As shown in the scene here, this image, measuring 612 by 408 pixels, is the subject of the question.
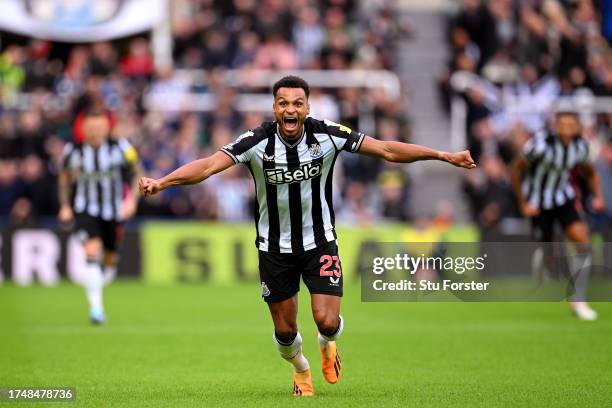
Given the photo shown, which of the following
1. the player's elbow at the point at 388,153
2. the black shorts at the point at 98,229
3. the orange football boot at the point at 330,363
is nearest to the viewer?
the player's elbow at the point at 388,153

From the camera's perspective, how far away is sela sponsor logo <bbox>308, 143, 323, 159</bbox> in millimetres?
8680

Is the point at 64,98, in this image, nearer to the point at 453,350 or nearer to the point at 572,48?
the point at 572,48

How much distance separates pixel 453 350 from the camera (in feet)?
38.4

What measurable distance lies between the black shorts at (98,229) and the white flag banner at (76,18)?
9631mm

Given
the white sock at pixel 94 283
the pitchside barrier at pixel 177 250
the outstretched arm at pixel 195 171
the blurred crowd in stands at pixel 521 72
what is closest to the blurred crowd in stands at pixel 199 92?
the pitchside barrier at pixel 177 250

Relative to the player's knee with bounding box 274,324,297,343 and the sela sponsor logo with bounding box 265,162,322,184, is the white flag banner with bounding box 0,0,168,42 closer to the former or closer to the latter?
the sela sponsor logo with bounding box 265,162,322,184

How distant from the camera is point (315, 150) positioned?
28.5ft

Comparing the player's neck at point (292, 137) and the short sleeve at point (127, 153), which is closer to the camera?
the player's neck at point (292, 137)

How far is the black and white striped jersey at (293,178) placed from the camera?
8648mm

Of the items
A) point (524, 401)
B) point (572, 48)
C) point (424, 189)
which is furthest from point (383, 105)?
point (524, 401)

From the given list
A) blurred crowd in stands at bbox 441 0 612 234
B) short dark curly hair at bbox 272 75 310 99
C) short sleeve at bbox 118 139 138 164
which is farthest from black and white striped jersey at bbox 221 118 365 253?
blurred crowd in stands at bbox 441 0 612 234

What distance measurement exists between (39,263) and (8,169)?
6.02 ft

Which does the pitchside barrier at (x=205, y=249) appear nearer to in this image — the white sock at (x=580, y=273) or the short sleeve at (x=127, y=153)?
the white sock at (x=580, y=273)

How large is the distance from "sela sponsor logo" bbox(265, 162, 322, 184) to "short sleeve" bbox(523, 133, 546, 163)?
6.27m
